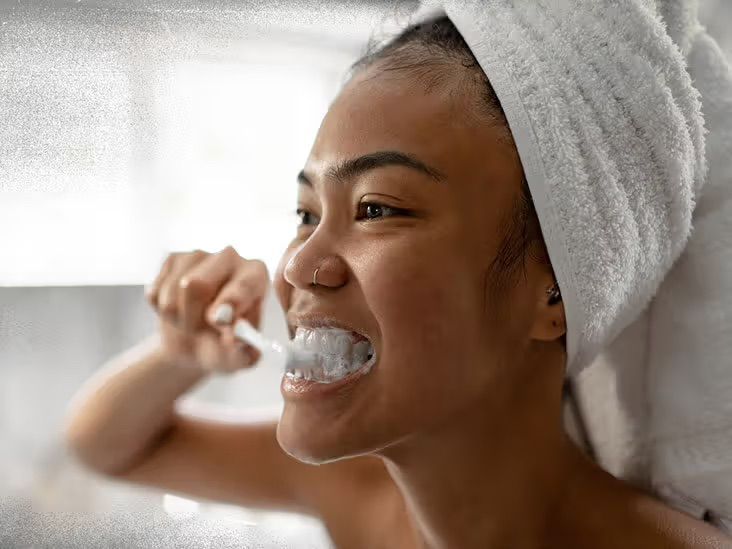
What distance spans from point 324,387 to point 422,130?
24cm

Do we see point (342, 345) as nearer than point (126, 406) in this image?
Yes

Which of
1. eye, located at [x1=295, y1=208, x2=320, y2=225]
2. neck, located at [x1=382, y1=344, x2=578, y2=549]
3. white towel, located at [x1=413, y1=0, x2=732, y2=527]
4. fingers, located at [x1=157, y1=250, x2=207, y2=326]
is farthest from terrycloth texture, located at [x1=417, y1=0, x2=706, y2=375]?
fingers, located at [x1=157, y1=250, x2=207, y2=326]

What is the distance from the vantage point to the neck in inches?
31.7

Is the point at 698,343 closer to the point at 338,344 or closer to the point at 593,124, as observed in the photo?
the point at 593,124

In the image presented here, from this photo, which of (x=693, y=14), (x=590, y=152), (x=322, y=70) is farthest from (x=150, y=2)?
→ (x=693, y=14)

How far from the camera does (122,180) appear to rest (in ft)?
2.47

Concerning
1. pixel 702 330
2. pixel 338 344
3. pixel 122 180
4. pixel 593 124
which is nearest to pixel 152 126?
pixel 122 180

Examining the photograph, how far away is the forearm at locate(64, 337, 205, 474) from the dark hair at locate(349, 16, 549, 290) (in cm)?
33

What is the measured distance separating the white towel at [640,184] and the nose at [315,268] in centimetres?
19

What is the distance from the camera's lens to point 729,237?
841 mm

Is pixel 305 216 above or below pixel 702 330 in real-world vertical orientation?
above

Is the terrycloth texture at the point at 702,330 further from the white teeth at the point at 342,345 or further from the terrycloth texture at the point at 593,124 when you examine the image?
the white teeth at the point at 342,345

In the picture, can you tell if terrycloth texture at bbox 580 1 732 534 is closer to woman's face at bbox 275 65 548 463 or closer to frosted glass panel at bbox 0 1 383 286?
woman's face at bbox 275 65 548 463

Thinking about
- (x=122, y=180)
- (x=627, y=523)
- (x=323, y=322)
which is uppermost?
(x=122, y=180)
